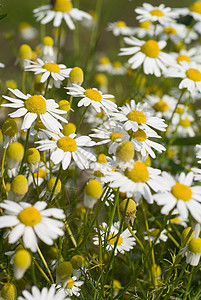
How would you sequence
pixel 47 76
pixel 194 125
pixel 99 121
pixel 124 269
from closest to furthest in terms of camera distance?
pixel 47 76
pixel 124 269
pixel 99 121
pixel 194 125

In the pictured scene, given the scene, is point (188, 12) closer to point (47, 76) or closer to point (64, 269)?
point (47, 76)

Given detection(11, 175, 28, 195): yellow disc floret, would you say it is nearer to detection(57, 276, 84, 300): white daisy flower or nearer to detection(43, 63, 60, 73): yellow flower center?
detection(57, 276, 84, 300): white daisy flower

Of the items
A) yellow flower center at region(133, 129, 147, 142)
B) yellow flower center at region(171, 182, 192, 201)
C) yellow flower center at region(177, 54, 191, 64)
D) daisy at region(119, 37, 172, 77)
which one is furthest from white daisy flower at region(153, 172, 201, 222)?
yellow flower center at region(177, 54, 191, 64)

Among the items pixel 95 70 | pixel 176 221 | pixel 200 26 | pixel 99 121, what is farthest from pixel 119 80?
pixel 176 221

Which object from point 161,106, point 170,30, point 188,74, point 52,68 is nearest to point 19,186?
point 52,68

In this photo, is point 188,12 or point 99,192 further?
point 188,12

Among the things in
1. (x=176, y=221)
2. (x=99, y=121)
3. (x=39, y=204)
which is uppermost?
(x=39, y=204)

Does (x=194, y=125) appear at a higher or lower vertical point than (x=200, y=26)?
lower

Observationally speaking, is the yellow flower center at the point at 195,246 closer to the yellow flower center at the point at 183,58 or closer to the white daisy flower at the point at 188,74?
the white daisy flower at the point at 188,74
